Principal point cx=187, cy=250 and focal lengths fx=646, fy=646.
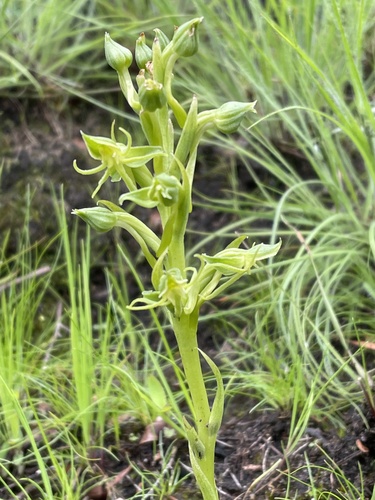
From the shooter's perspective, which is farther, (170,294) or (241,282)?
(241,282)

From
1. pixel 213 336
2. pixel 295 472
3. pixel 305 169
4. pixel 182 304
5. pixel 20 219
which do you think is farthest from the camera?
pixel 305 169

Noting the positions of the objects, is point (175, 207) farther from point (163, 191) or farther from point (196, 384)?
point (196, 384)

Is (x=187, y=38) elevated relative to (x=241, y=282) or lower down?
elevated

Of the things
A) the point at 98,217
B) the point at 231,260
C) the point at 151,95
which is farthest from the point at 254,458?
the point at 151,95

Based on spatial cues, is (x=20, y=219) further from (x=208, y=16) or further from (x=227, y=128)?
(x=227, y=128)

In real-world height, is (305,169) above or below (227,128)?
below

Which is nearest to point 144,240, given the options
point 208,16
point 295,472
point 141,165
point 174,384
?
point 141,165

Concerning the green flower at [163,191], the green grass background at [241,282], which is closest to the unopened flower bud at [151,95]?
the green flower at [163,191]

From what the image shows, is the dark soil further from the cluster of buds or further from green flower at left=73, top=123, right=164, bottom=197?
green flower at left=73, top=123, right=164, bottom=197
